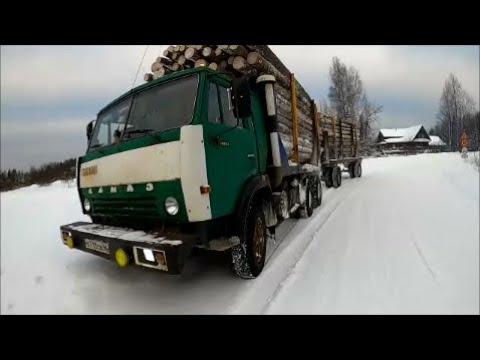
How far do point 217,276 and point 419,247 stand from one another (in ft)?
8.43

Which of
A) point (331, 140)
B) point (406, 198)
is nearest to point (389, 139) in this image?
point (331, 140)

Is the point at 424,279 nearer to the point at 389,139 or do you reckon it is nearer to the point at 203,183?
the point at 203,183

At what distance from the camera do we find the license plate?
303cm

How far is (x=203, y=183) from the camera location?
9.30 ft

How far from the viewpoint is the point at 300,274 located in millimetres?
3662

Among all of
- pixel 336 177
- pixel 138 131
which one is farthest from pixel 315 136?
pixel 138 131

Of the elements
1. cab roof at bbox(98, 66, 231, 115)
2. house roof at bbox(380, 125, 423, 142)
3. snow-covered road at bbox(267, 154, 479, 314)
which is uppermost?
house roof at bbox(380, 125, 423, 142)

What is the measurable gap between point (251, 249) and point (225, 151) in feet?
4.03

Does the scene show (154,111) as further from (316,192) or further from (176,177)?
(316,192)

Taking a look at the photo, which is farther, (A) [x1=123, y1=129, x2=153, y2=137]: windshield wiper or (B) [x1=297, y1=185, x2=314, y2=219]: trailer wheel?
(B) [x1=297, y1=185, x2=314, y2=219]: trailer wheel

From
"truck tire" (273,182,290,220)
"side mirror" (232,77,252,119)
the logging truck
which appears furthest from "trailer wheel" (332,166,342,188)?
"side mirror" (232,77,252,119)

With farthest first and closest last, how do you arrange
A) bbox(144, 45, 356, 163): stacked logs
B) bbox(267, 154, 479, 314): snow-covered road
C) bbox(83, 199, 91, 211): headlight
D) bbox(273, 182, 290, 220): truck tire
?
bbox(273, 182, 290, 220): truck tire
bbox(144, 45, 356, 163): stacked logs
bbox(83, 199, 91, 211): headlight
bbox(267, 154, 479, 314): snow-covered road

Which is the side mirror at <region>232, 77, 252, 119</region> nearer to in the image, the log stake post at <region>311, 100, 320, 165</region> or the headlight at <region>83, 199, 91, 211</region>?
the headlight at <region>83, 199, 91, 211</region>

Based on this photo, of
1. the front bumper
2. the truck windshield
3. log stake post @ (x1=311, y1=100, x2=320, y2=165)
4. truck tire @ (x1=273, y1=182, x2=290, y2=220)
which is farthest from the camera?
log stake post @ (x1=311, y1=100, x2=320, y2=165)
